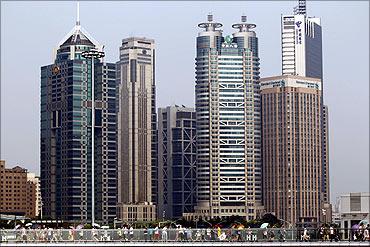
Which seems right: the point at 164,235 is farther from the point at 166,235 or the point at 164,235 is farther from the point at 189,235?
the point at 189,235

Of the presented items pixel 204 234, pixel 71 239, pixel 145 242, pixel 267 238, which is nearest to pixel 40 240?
pixel 71 239

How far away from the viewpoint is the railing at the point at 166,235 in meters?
44.8

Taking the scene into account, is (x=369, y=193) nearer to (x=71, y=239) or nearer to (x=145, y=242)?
(x=145, y=242)

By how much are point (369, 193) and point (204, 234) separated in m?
10.2

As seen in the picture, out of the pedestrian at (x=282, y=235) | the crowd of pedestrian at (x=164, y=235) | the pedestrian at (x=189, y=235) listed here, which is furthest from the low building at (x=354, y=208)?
the pedestrian at (x=189, y=235)

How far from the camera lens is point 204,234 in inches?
1780

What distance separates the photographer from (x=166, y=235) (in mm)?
44938

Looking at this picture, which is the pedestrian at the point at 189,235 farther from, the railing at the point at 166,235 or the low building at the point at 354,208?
the low building at the point at 354,208

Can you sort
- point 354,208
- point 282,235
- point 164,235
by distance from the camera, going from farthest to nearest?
point 354,208
point 282,235
point 164,235

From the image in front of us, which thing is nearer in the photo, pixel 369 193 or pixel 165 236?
pixel 165 236

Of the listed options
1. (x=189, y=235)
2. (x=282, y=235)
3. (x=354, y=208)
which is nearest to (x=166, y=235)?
(x=189, y=235)

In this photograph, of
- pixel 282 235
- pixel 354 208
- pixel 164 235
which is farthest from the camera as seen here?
pixel 354 208

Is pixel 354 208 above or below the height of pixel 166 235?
above

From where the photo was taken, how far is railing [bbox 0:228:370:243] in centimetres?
4478
